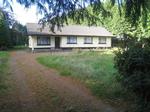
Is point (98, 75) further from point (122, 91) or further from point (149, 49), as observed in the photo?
point (149, 49)

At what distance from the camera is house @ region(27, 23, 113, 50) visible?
136ft

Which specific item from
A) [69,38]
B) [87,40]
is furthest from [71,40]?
[87,40]

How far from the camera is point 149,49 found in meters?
9.62

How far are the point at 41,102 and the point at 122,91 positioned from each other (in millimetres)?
3104

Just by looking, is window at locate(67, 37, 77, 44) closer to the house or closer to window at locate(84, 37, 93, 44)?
the house

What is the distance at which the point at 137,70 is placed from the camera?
955 centimetres

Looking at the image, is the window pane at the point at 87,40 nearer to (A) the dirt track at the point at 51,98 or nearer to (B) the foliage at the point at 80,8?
(A) the dirt track at the point at 51,98

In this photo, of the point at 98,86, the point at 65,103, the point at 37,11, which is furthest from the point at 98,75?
the point at 37,11

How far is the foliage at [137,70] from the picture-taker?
891 cm

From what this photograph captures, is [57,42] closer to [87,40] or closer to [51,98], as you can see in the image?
[87,40]

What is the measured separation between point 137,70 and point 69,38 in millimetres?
35250

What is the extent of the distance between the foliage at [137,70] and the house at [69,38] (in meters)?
30.0

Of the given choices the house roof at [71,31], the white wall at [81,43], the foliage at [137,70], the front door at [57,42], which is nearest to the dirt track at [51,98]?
the foliage at [137,70]

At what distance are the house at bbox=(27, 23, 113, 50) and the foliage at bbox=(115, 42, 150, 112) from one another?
30.0m
